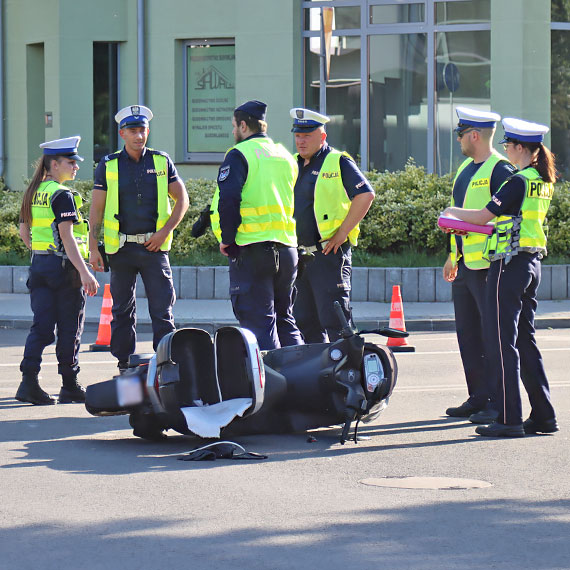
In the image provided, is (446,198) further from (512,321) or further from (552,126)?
(512,321)

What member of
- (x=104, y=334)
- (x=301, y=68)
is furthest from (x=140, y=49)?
(x=104, y=334)

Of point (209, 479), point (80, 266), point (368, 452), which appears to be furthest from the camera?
point (80, 266)

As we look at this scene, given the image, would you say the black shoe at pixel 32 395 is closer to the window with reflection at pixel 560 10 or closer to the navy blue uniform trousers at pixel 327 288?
the navy blue uniform trousers at pixel 327 288

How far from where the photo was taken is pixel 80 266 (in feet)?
29.5

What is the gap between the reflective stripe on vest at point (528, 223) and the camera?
24.9ft

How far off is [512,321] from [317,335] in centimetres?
186

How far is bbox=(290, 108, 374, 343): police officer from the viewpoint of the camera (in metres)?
8.90

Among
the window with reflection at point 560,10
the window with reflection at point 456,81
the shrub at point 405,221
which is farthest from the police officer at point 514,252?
the window with reflection at point 560,10

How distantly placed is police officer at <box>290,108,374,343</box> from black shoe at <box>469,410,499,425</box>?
115 cm

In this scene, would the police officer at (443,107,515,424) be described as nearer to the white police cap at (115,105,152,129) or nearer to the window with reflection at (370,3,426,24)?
the white police cap at (115,105,152,129)

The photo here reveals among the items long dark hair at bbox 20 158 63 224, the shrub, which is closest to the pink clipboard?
long dark hair at bbox 20 158 63 224

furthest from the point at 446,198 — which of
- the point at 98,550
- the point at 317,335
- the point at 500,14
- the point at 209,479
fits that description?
the point at 98,550

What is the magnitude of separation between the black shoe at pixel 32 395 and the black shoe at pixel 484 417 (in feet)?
9.71

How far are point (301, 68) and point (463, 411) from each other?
1287 cm
